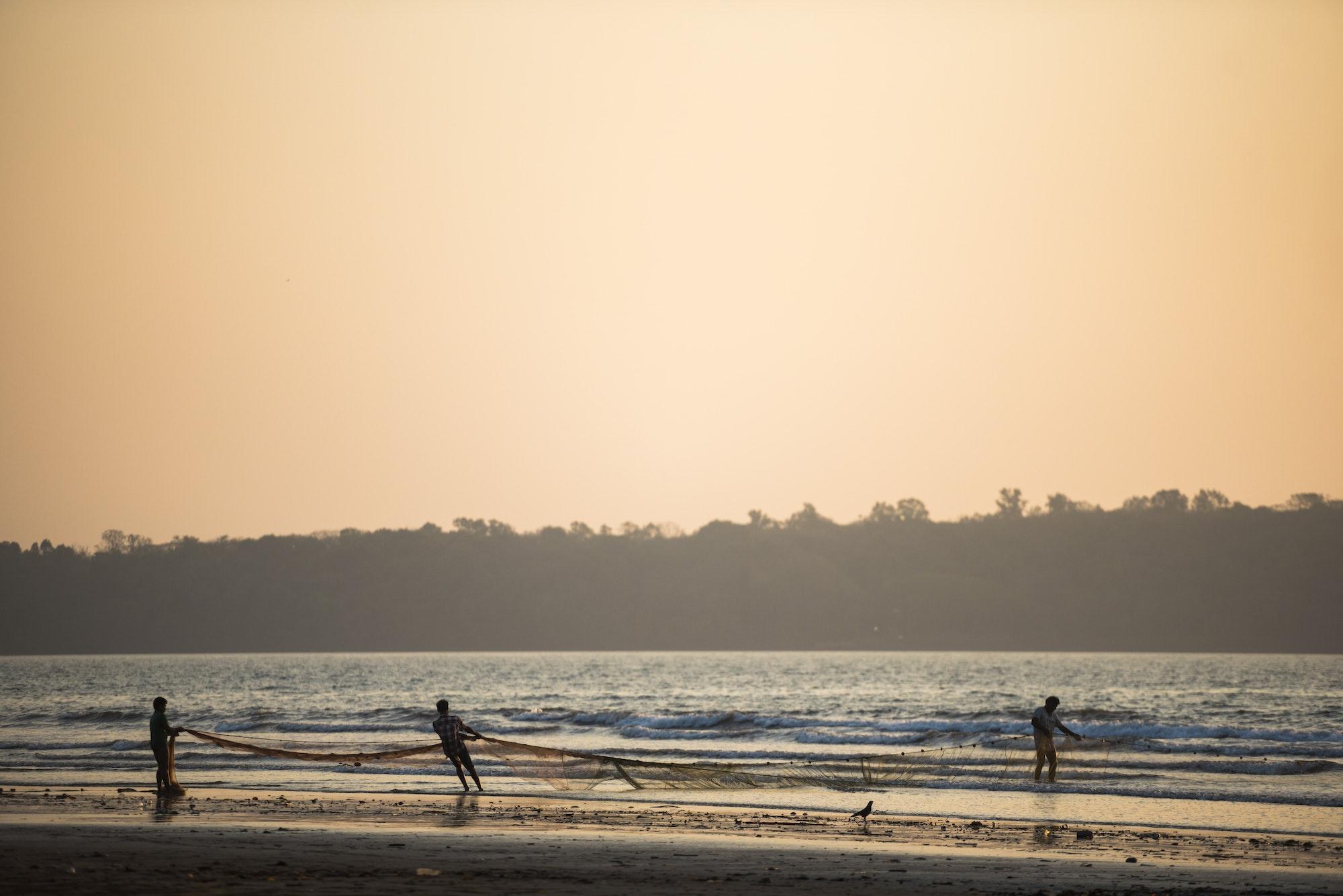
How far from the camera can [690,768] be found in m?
22.3

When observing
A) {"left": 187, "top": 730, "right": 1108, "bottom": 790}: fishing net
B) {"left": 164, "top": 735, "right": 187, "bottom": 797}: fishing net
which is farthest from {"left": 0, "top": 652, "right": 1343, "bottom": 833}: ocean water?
{"left": 164, "top": 735, "right": 187, "bottom": 797}: fishing net

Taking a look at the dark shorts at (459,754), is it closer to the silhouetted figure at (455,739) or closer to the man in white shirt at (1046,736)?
the silhouetted figure at (455,739)

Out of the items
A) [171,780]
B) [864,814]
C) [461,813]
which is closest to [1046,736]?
[864,814]

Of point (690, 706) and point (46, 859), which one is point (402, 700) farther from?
point (46, 859)

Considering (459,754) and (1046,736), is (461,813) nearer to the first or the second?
(459,754)

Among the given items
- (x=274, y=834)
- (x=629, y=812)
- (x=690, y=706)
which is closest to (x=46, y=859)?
(x=274, y=834)

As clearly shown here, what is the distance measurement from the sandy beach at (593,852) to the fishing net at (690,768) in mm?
A: 2128

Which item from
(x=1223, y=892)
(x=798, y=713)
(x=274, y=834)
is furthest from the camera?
(x=798, y=713)

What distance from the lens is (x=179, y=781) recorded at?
2445 cm

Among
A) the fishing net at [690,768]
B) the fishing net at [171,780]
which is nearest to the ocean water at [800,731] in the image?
the fishing net at [690,768]

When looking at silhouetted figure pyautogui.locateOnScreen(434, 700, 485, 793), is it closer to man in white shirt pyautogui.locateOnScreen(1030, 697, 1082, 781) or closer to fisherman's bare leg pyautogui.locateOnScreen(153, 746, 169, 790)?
fisherman's bare leg pyautogui.locateOnScreen(153, 746, 169, 790)

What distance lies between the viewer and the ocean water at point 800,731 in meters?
21.9

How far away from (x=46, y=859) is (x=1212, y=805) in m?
17.4

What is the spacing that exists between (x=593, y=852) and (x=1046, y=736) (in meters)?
11.6
